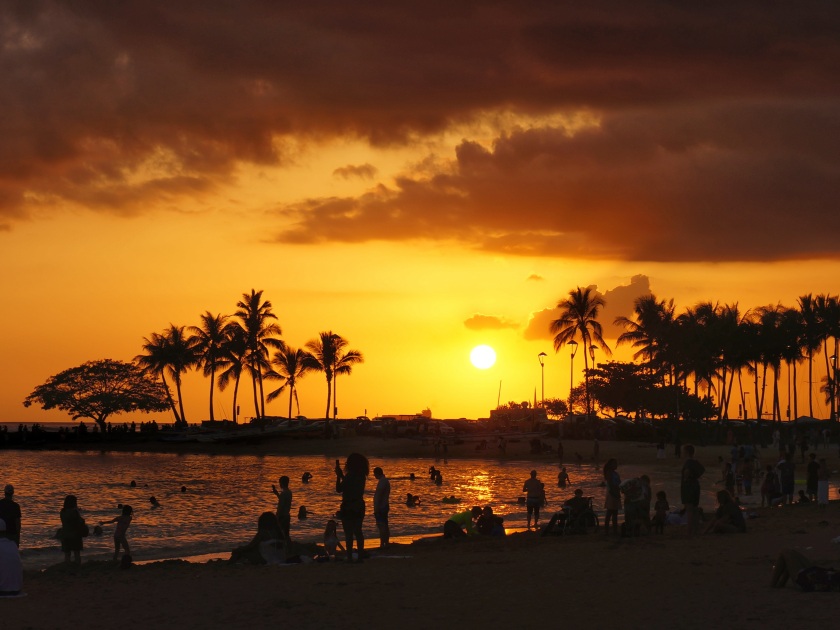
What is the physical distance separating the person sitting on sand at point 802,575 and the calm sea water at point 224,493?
46.2ft

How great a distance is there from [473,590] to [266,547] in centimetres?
557

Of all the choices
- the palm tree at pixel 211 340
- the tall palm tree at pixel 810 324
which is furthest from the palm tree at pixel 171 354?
the tall palm tree at pixel 810 324

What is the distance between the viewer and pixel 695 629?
11.8 meters

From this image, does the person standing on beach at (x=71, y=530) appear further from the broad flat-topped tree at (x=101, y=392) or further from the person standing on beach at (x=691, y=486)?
the broad flat-topped tree at (x=101, y=392)

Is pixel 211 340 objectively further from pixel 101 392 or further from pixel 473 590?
pixel 473 590

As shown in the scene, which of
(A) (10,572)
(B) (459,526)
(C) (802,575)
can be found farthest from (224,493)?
Answer: (C) (802,575)

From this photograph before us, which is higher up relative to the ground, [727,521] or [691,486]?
[691,486]

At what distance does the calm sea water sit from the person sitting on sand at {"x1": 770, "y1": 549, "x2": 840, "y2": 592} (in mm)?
14069

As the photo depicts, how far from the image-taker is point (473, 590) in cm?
1486

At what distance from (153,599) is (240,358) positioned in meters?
89.8

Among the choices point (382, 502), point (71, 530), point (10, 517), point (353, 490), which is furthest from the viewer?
point (382, 502)

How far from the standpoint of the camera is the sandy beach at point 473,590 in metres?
12.8

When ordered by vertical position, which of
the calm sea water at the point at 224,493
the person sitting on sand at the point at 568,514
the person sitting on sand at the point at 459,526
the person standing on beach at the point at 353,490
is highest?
the person standing on beach at the point at 353,490

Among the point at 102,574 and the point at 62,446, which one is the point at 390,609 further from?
the point at 62,446
